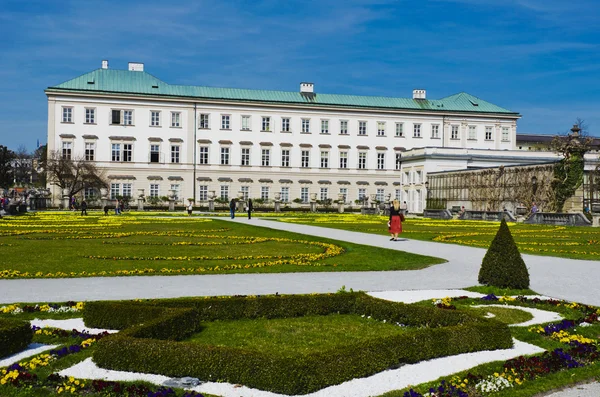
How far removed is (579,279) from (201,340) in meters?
9.68

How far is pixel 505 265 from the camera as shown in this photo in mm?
12914

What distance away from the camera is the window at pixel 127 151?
236ft

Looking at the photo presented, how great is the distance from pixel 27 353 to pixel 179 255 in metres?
10.9

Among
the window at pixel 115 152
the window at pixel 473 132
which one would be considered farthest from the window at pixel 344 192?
the window at pixel 115 152

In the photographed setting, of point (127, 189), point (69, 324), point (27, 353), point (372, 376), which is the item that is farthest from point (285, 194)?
point (372, 376)

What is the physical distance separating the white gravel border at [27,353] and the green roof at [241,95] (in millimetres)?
66725

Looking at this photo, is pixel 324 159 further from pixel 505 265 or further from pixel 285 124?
pixel 505 265

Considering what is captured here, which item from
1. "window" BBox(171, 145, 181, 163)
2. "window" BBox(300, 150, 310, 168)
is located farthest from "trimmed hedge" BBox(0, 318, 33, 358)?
"window" BBox(300, 150, 310, 168)

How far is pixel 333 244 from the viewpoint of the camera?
22.8 meters

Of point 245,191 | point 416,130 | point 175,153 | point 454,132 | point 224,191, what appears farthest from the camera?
point 454,132

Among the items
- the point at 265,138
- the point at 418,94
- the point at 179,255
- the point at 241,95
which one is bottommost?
the point at 179,255

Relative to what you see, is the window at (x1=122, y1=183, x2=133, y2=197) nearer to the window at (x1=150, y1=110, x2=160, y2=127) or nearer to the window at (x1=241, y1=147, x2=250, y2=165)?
the window at (x1=150, y1=110, x2=160, y2=127)

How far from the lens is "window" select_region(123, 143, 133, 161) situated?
7206cm

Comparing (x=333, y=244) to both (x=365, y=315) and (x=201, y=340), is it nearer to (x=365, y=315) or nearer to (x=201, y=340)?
(x=365, y=315)
